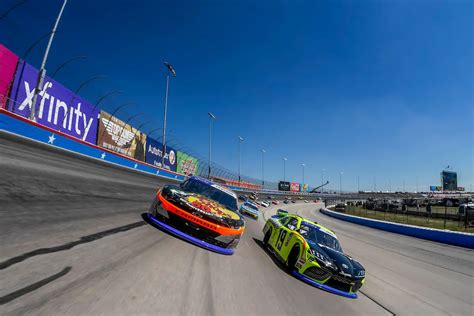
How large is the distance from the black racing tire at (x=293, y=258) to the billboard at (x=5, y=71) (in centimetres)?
1725

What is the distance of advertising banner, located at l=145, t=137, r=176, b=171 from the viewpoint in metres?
34.6

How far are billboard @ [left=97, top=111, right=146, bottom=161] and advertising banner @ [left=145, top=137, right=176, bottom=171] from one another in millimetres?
1389

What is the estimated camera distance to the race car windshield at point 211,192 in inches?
280

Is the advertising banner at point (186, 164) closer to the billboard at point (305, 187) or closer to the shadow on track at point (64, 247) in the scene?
the shadow on track at point (64, 247)

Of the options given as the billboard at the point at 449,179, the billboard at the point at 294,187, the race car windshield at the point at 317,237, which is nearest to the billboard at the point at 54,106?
the race car windshield at the point at 317,237

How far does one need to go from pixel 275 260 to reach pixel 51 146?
15.0m

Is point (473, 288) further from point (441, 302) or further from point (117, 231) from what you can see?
point (117, 231)

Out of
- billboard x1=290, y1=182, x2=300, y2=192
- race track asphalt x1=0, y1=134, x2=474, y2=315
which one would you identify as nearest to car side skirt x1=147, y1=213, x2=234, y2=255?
race track asphalt x1=0, y1=134, x2=474, y2=315

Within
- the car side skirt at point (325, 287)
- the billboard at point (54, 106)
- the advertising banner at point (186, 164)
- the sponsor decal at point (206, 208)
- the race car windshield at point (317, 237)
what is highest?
the billboard at point (54, 106)

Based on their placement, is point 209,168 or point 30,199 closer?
point 30,199

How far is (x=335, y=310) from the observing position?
4.52 m

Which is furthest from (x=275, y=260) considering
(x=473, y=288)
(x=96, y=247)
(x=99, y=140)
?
(x=99, y=140)

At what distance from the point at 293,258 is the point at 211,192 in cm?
268

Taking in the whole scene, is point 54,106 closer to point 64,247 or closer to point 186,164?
point 64,247
